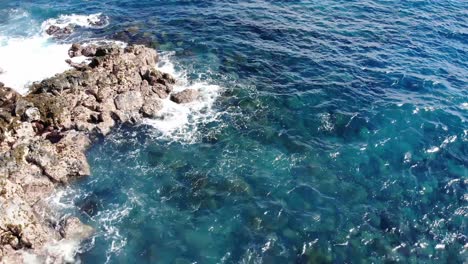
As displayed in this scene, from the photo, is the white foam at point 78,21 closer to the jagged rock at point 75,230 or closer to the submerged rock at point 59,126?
the submerged rock at point 59,126

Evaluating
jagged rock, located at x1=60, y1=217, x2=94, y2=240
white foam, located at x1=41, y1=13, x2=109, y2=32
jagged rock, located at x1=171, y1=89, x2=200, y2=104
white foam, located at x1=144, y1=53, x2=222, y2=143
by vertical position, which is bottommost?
jagged rock, located at x1=60, y1=217, x2=94, y2=240

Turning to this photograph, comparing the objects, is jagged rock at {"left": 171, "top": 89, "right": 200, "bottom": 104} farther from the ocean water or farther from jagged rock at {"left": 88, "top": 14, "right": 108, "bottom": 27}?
jagged rock at {"left": 88, "top": 14, "right": 108, "bottom": 27}

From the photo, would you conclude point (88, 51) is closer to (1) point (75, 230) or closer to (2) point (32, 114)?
(2) point (32, 114)

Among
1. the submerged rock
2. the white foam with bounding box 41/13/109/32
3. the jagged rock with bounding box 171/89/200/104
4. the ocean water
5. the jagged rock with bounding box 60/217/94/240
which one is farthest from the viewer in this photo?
the white foam with bounding box 41/13/109/32

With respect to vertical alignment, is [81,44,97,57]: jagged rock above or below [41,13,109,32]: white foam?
below

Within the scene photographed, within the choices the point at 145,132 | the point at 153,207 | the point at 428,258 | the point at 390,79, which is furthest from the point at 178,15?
the point at 428,258

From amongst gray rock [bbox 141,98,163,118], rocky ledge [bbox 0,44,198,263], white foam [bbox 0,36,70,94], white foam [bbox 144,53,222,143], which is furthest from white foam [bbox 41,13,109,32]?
gray rock [bbox 141,98,163,118]
